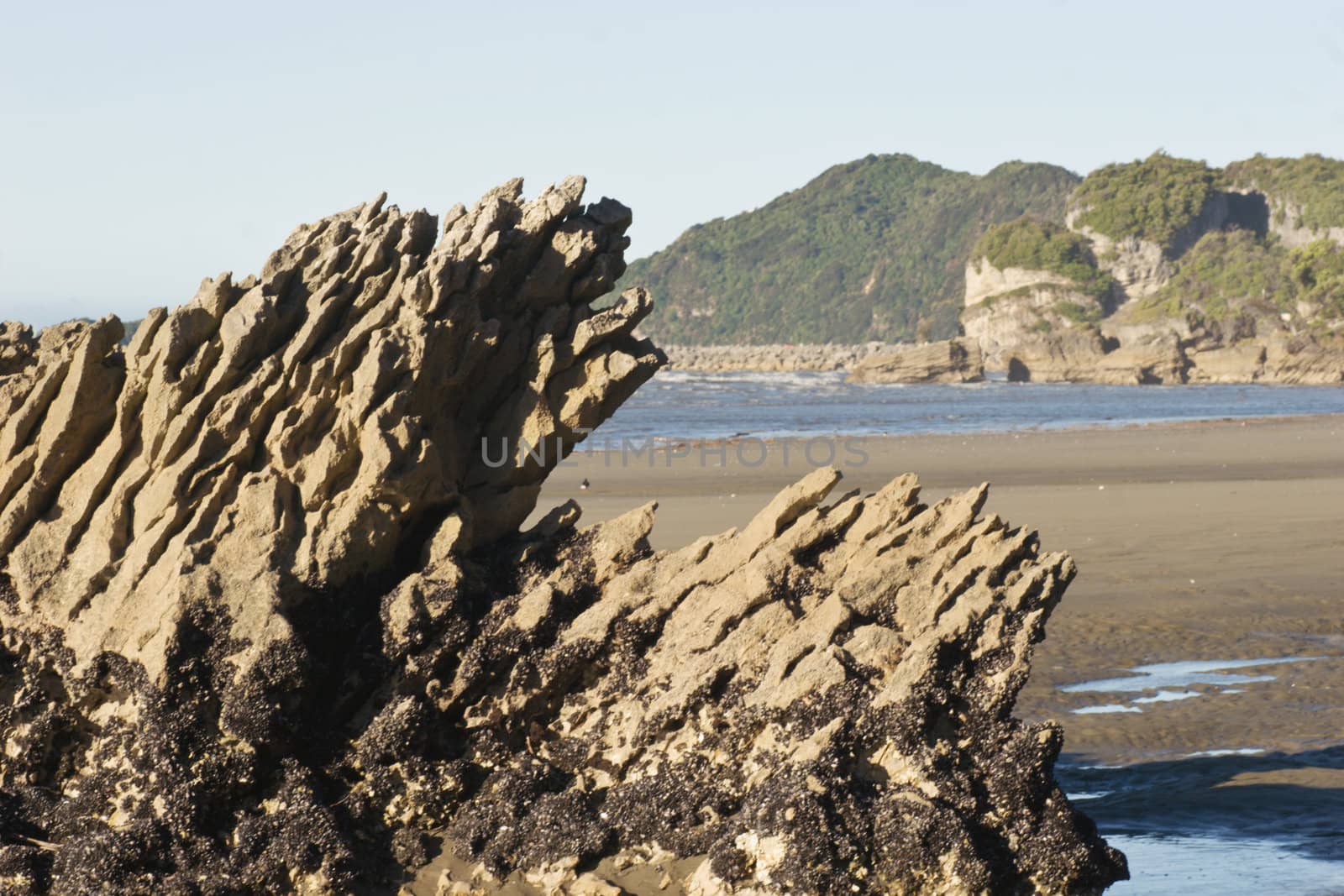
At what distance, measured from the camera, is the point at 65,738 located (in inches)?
319

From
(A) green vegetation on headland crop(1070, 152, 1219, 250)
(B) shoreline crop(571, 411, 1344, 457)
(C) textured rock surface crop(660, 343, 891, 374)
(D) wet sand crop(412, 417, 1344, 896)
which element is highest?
(A) green vegetation on headland crop(1070, 152, 1219, 250)

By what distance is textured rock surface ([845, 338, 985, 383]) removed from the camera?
8869 cm

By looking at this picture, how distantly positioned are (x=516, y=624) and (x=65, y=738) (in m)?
2.73

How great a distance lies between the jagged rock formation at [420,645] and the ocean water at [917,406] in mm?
29557

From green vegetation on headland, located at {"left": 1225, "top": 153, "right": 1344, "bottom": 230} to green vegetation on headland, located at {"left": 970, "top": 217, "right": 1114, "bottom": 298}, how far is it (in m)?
20.9

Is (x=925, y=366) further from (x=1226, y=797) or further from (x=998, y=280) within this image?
(x=1226, y=797)

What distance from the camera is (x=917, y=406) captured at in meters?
58.4

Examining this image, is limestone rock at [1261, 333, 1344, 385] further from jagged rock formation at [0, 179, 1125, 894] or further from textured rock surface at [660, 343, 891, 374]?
jagged rock formation at [0, 179, 1125, 894]

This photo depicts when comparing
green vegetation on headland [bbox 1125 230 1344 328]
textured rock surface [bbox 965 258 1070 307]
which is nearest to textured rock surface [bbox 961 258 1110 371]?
textured rock surface [bbox 965 258 1070 307]

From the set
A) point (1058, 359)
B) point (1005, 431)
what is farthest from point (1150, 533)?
point (1058, 359)

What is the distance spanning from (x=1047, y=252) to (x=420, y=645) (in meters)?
129

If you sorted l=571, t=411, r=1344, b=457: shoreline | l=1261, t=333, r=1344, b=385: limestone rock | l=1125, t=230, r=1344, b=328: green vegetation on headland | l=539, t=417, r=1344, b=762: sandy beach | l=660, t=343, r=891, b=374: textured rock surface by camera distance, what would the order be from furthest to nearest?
l=660, t=343, r=891, b=374: textured rock surface → l=1125, t=230, r=1344, b=328: green vegetation on headland → l=1261, t=333, r=1344, b=385: limestone rock → l=571, t=411, r=1344, b=457: shoreline → l=539, t=417, r=1344, b=762: sandy beach

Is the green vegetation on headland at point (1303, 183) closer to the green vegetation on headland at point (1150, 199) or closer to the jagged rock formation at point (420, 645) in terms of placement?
Result: the green vegetation on headland at point (1150, 199)

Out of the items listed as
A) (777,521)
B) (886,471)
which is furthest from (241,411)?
(886,471)
